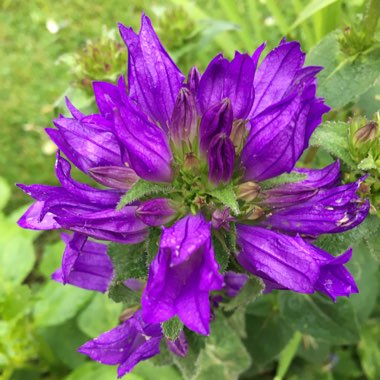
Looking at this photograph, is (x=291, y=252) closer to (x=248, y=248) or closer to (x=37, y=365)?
(x=248, y=248)

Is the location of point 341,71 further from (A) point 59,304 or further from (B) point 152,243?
(A) point 59,304

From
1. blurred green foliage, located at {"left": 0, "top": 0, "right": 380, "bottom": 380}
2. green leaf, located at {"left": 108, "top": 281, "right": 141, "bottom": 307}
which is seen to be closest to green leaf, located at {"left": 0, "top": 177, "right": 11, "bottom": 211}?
blurred green foliage, located at {"left": 0, "top": 0, "right": 380, "bottom": 380}

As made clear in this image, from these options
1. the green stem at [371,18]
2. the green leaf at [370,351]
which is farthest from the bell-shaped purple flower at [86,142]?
the green leaf at [370,351]

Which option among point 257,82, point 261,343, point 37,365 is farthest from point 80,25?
point 257,82

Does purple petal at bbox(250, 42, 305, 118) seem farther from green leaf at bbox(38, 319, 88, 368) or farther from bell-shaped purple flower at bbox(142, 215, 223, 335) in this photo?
green leaf at bbox(38, 319, 88, 368)

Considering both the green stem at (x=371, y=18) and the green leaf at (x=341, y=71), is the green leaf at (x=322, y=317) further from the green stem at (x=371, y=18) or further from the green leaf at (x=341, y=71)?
the green stem at (x=371, y=18)

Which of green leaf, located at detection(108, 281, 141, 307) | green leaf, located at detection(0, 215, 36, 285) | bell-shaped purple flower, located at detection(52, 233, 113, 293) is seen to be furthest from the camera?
green leaf, located at detection(0, 215, 36, 285)

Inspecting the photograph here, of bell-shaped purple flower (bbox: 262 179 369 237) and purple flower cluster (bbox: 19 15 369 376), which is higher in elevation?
purple flower cluster (bbox: 19 15 369 376)
